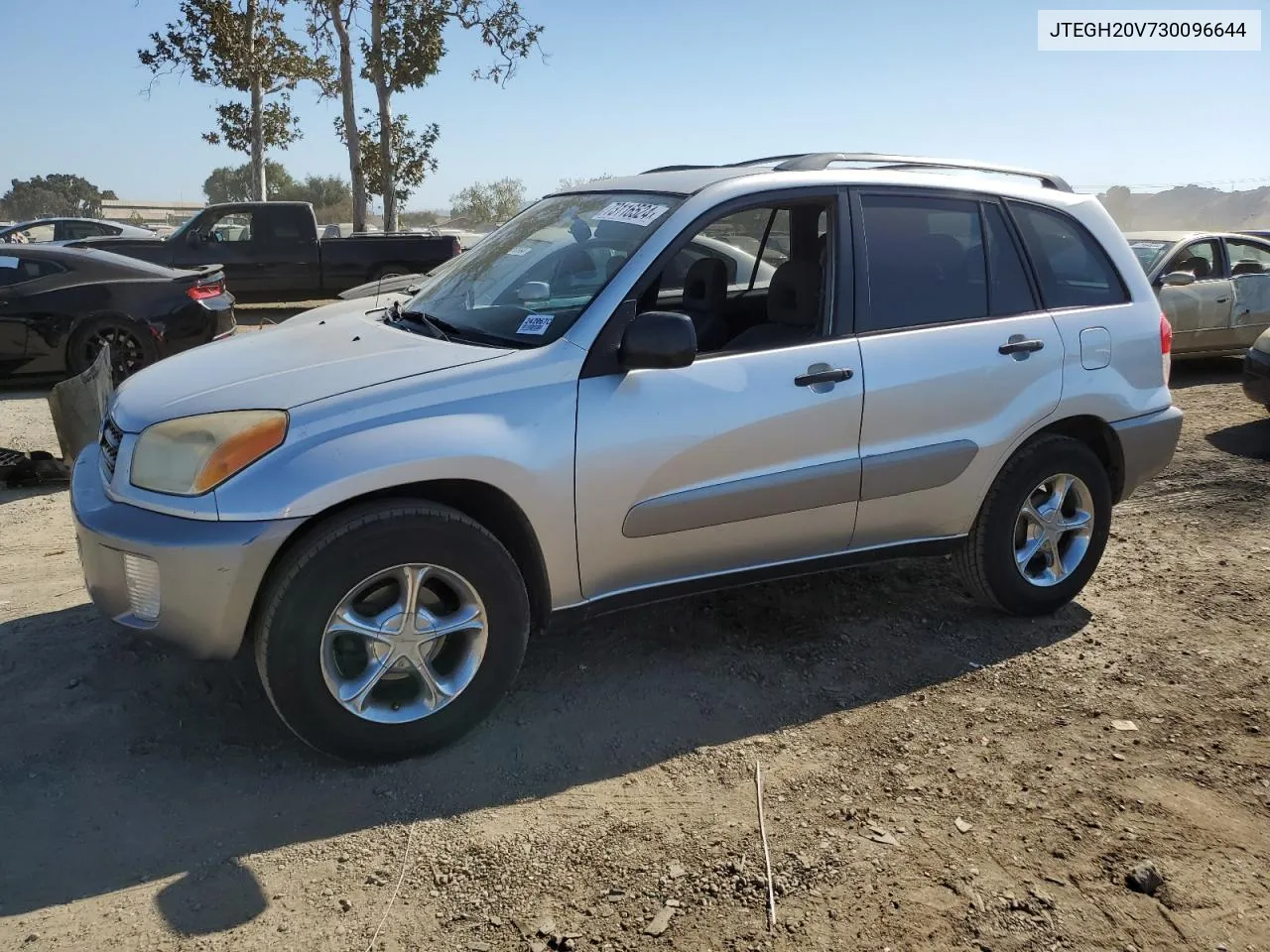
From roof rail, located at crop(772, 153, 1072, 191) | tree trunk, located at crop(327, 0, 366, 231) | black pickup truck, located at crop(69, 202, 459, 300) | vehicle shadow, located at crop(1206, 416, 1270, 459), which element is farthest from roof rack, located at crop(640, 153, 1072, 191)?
tree trunk, located at crop(327, 0, 366, 231)

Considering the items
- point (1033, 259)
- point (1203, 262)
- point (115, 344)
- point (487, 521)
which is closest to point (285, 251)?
point (115, 344)

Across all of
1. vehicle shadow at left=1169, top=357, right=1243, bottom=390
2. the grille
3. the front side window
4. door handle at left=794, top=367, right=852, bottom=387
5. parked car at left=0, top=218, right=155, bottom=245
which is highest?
parked car at left=0, top=218, right=155, bottom=245

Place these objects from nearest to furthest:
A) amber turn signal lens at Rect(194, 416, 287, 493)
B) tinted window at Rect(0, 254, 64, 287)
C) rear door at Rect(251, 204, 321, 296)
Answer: amber turn signal lens at Rect(194, 416, 287, 493), tinted window at Rect(0, 254, 64, 287), rear door at Rect(251, 204, 321, 296)

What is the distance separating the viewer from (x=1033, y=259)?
14.2 ft

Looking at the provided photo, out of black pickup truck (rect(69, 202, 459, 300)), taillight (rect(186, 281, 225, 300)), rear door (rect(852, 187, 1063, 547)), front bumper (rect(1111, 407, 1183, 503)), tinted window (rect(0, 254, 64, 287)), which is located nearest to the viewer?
rear door (rect(852, 187, 1063, 547))

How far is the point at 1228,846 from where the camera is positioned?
117 inches

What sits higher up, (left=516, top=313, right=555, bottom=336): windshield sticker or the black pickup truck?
the black pickup truck

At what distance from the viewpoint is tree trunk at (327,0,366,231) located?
22297mm

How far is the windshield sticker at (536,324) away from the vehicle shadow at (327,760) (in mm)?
1291

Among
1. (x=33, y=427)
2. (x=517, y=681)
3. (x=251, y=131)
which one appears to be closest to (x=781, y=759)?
(x=517, y=681)

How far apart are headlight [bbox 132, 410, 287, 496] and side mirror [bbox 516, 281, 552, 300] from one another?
1076 mm

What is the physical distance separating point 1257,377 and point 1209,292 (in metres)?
2.52

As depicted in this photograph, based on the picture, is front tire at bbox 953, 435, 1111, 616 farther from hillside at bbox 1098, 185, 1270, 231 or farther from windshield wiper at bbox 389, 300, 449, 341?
hillside at bbox 1098, 185, 1270, 231

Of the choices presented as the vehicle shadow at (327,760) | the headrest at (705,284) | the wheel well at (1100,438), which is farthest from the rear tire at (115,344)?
the wheel well at (1100,438)
